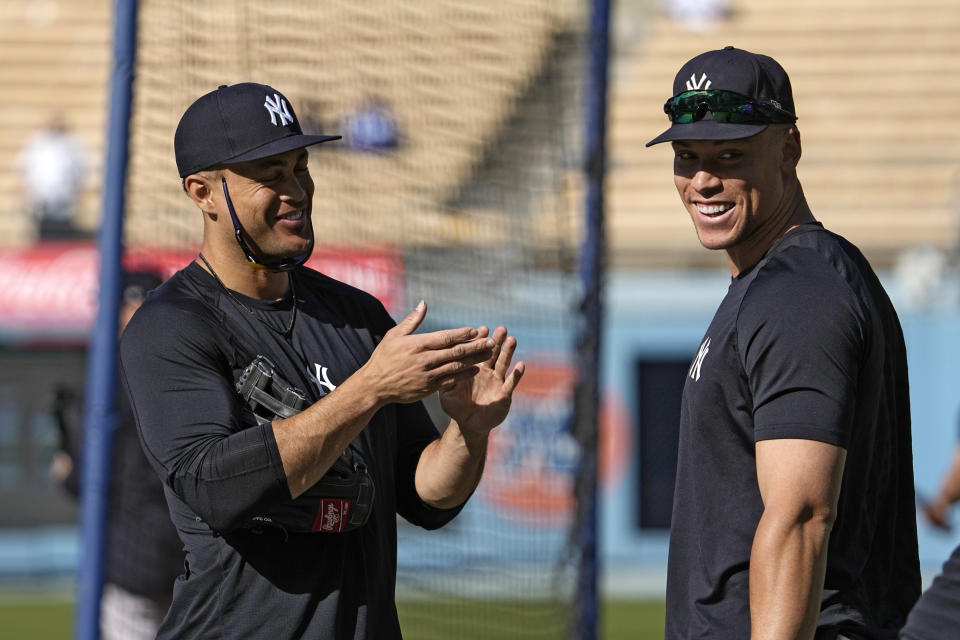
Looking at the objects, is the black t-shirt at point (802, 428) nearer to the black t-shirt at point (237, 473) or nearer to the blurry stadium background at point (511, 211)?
the black t-shirt at point (237, 473)

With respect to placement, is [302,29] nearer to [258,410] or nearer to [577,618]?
[577,618]

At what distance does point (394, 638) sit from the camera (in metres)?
2.78

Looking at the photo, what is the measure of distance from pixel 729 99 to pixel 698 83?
8 centimetres

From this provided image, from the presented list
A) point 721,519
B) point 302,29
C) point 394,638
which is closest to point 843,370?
point 721,519

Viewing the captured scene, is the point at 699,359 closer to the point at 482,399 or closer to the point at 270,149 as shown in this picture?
the point at 482,399

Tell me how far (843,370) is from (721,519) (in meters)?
0.38

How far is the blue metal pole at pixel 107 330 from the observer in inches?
156

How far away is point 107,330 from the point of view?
4.00m

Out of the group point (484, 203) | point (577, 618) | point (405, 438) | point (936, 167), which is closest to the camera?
point (405, 438)

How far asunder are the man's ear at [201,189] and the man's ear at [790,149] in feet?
3.90

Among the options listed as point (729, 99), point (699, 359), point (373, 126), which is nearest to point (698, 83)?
point (729, 99)

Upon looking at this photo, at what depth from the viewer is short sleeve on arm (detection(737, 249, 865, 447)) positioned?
2256 mm

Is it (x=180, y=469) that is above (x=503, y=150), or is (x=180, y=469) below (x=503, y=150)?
below

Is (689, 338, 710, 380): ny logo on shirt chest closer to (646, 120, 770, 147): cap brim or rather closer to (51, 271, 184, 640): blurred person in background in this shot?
(646, 120, 770, 147): cap brim
